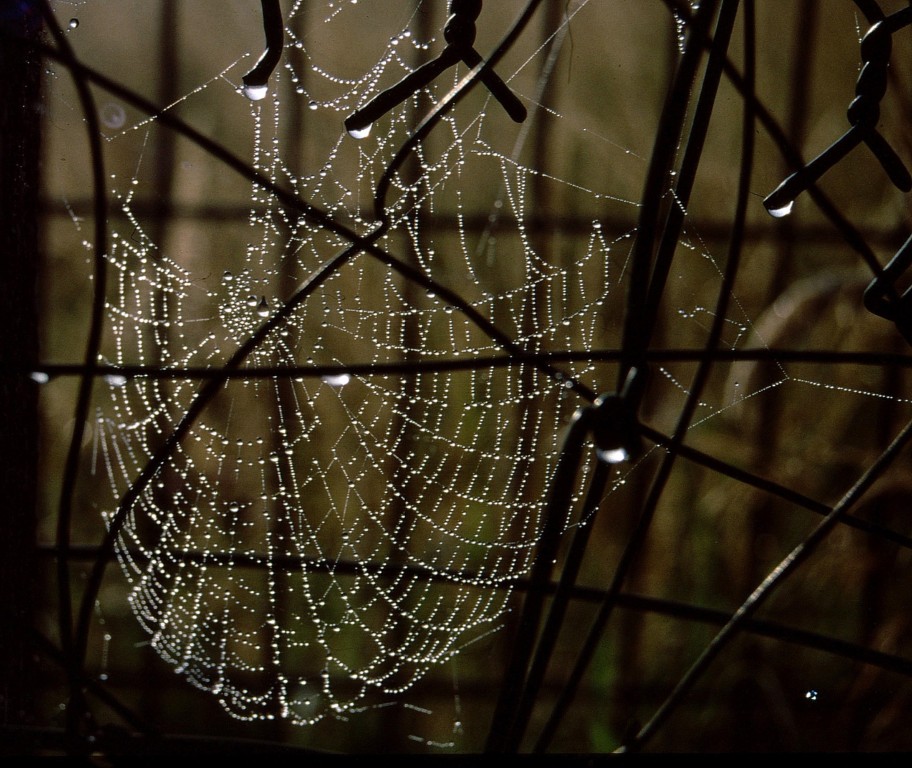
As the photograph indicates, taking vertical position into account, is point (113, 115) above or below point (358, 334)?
above

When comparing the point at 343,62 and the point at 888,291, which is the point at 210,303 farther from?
the point at 888,291

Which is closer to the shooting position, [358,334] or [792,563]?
[792,563]

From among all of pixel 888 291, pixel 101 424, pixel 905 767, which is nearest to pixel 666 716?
pixel 905 767

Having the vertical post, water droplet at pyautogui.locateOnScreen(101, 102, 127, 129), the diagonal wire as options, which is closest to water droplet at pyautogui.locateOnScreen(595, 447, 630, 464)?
A: the diagonal wire

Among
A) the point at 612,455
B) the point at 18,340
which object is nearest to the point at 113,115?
the point at 18,340

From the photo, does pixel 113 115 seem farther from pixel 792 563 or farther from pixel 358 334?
pixel 792 563

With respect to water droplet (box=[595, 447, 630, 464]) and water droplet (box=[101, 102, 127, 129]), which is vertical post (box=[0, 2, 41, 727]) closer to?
water droplet (box=[101, 102, 127, 129])

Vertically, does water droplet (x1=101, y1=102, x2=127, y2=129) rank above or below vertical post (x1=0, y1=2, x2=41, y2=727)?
above

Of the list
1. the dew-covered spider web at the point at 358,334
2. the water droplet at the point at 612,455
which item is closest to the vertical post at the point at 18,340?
the dew-covered spider web at the point at 358,334
